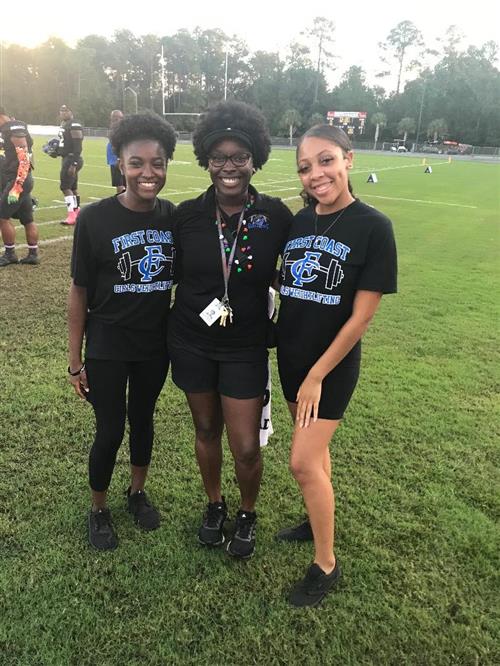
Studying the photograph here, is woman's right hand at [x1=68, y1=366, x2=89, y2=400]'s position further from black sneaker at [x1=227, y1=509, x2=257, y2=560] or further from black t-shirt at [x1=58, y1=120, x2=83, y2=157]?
black t-shirt at [x1=58, y1=120, x2=83, y2=157]

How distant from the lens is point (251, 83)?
8300 centimetres

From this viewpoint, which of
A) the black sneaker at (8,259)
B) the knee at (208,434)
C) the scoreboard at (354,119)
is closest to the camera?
the knee at (208,434)

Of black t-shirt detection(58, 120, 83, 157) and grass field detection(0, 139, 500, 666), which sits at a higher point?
black t-shirt detection(58, 120, 83, 157)

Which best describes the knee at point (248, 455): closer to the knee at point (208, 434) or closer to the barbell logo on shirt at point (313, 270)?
the knee at point (208, 434)

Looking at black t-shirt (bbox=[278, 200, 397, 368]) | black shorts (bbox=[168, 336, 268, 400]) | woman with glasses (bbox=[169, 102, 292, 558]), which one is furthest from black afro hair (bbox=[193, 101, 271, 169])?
black shorts (bbox=[168, 336, 268, 400])

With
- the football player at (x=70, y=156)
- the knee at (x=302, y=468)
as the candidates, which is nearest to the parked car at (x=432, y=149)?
the football player at (x=70, y=156)

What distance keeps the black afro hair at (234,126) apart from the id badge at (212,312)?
0.61 meters

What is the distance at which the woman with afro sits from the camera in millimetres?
2289

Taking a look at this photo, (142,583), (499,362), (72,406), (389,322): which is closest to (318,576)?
(142,583)

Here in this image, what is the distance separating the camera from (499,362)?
4945 mm

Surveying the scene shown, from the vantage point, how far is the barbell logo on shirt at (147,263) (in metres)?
2.30

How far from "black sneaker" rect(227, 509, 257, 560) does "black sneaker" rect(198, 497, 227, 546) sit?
7 centimetres

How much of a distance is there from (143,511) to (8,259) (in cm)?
548

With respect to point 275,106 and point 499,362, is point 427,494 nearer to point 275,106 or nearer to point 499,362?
point 499,362
